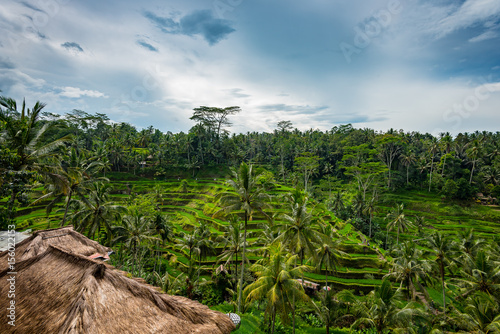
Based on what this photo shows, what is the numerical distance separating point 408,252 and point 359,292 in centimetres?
746

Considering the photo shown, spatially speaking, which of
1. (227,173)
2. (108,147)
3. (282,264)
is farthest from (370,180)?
(108,147)

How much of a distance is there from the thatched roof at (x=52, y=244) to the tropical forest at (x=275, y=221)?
5.03 meters

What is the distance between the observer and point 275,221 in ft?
120

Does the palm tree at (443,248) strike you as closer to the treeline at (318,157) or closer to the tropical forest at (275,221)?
the tropical forest at (275,221)

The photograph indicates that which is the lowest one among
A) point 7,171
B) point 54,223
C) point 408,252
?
point 54,223

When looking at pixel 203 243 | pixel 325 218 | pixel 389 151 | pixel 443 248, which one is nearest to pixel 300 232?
pixel 203 243

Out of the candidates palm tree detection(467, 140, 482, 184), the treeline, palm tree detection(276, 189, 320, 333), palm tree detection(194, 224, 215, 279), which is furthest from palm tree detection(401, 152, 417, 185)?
palm tree detection(194, 224, 215, 279)

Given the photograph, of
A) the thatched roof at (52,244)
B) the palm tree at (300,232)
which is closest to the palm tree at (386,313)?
the palm tree at (300,232)

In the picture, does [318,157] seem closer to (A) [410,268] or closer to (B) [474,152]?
(A) [410,268]

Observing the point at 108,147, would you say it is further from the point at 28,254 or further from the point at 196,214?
the point at 28,254

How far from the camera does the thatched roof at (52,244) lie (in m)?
7.91

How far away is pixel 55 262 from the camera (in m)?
6.52

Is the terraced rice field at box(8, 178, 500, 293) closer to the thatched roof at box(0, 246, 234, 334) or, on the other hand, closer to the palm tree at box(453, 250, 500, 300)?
the palm tree at box(453, 250, 500, 300)

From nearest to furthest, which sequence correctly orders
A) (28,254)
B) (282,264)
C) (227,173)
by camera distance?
(28,254)
(282,264)
(227,173)
